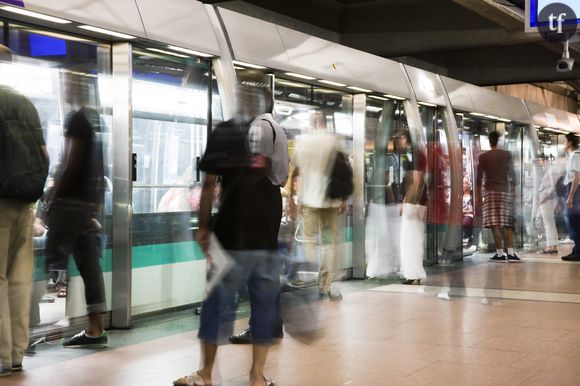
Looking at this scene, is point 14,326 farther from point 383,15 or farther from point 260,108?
point 383,15

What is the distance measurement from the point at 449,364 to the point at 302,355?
39.6 inches

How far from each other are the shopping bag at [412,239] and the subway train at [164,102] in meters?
0.82

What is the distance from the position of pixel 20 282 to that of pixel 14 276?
0.17ft

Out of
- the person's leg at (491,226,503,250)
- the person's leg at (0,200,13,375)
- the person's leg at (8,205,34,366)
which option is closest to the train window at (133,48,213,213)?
the person's leg at (8,205,34,366)

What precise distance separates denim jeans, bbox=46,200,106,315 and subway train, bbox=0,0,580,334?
32cm

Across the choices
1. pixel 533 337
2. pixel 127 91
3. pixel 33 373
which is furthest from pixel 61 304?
pixel 533 337

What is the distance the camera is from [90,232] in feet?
19.2

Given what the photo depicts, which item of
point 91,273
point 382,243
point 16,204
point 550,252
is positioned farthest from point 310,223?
point 550,252

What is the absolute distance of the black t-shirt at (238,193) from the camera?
4.50 metres

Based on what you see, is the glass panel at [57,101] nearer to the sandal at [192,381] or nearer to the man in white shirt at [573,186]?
the sandal at [192,381]

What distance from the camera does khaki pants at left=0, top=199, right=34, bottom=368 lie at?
16.9 ft

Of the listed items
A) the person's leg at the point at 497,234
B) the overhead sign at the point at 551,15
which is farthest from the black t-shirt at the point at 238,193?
the person's leg at the point at 497,234

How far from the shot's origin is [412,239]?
972cm

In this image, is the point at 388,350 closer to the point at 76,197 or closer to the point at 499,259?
the point at 76,197
